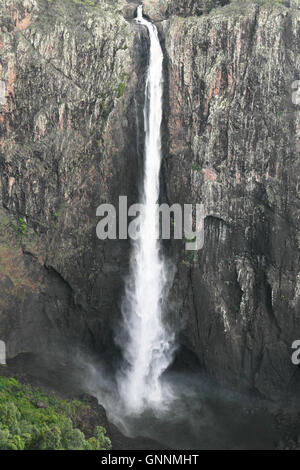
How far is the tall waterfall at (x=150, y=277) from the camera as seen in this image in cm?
2939

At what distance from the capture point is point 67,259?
29938 millimetres

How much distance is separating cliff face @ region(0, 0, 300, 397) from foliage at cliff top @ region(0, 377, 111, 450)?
5.20 metres

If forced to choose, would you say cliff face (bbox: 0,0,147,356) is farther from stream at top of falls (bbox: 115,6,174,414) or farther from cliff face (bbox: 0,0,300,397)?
stream at top of falls (bbox: 115,6,174,414)

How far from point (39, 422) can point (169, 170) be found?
15.4 meters

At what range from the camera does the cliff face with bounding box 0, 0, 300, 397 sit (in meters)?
27.9

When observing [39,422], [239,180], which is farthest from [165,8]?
[39,422]

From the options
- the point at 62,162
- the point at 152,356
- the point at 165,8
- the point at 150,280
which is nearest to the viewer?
the point at 62,162

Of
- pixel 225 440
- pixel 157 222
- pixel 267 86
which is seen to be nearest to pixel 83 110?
pixel 157 222

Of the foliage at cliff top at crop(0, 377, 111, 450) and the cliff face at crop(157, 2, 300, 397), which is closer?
the foliage at cliff top at crop(0, 377, 111, 450)

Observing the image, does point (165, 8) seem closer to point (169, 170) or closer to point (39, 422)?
point (169, 170)

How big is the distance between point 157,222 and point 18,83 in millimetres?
11193

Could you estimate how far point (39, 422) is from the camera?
70.0ft

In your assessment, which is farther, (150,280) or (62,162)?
(150,280)

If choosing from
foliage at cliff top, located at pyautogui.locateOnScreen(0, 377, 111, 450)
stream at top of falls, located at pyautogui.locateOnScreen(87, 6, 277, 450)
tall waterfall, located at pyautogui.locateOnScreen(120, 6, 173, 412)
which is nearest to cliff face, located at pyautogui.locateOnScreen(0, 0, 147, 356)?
tall waterfall, located at pyautogui.locateOnScreen(120, 6, 173, 412)
